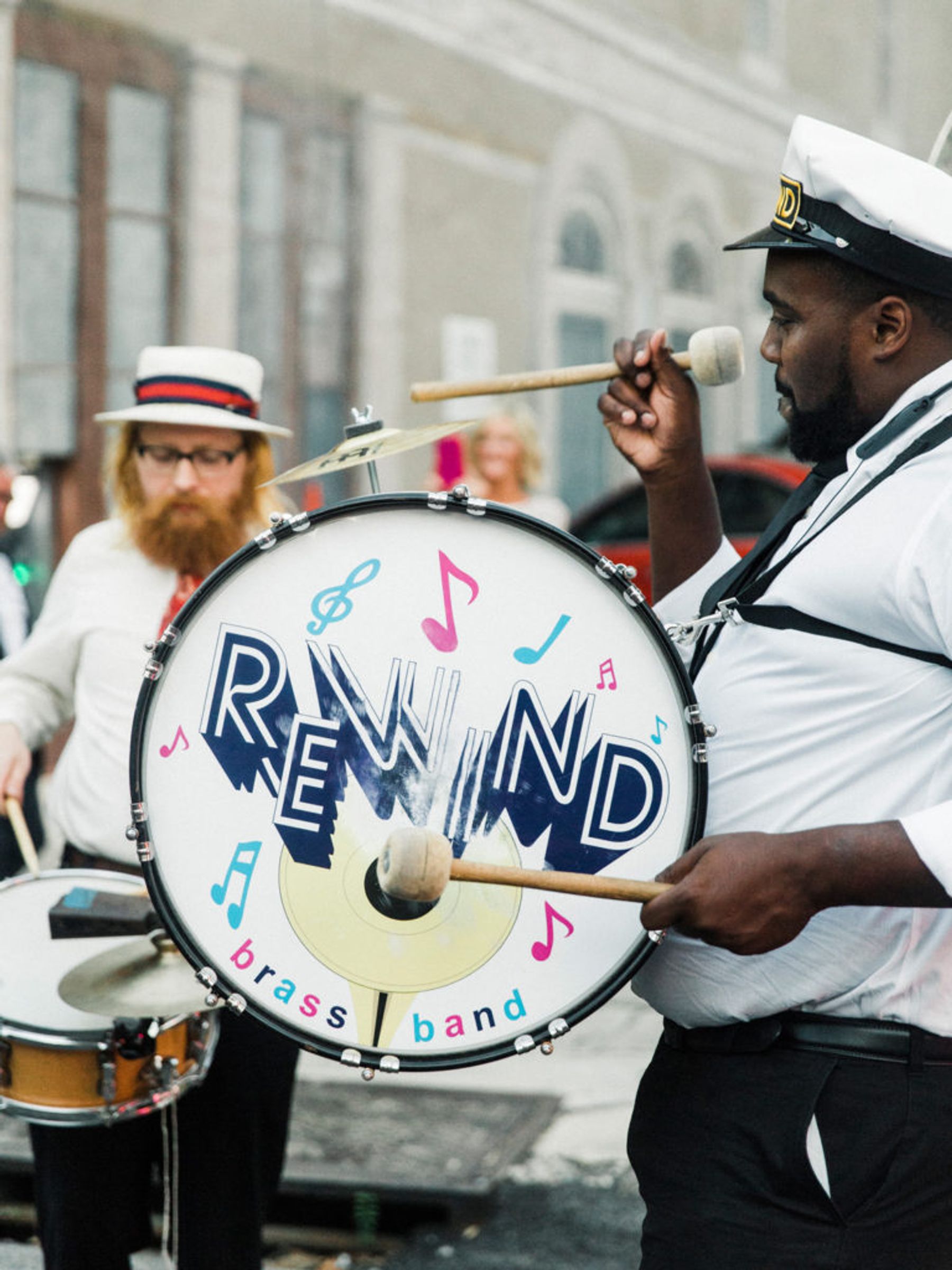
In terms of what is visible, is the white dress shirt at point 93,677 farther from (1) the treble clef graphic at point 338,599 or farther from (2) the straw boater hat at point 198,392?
(1) the treble clef graphic at point 338,599

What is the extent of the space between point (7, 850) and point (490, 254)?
7393mm

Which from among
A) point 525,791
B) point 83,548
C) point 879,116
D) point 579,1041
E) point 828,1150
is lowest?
point 579,1041

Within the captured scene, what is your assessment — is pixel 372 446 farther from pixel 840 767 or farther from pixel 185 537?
pixel 185 537

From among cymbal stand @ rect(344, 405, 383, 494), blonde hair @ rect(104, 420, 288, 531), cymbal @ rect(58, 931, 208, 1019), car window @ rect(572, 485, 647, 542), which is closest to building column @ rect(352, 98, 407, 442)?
car window @ rect(572, 485, 647, 542)

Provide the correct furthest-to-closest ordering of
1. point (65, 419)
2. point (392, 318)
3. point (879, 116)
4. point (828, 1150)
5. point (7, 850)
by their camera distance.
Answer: point (879, 116), point (392, 318), point (65, 419), point (7, 850), point (828, 1150)

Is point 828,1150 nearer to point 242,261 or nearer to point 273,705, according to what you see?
point 273,705

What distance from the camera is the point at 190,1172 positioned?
10.1 feet

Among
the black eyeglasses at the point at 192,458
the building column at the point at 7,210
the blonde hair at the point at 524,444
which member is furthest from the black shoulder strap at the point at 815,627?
the building column at the point at 7,210

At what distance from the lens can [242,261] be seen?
991cm

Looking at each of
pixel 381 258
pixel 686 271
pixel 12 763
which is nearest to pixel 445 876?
pixel 12 763

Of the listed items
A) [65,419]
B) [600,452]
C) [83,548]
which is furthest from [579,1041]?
[600,452]

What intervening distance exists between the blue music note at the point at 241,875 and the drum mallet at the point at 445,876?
26 cm

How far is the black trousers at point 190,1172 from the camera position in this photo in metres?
2.95

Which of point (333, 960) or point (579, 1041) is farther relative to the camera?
point (579, 1041)
